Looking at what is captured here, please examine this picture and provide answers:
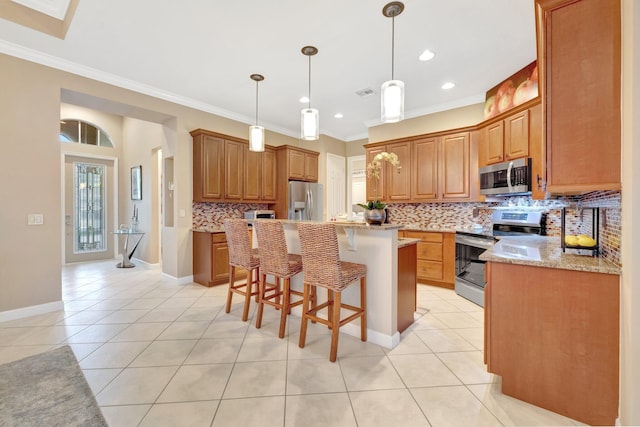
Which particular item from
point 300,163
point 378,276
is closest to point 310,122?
point 378,276

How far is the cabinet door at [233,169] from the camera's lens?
455 centimetres

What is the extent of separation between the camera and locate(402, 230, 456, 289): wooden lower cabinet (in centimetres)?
392

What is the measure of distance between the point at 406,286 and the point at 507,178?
6.37ft

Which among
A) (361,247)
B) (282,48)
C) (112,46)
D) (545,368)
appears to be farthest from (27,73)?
(545,368)

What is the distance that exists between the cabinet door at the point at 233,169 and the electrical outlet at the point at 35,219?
2209 millimetres

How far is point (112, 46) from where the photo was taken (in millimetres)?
2869

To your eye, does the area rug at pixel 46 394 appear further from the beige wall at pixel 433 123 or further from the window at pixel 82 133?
the window at pixel 82 133

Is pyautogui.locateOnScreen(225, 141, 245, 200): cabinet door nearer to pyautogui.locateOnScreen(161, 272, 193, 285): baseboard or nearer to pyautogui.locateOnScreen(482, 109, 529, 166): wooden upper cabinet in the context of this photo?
pyautogui.locateOnScreen(161, 272, 193, 285): baseboard

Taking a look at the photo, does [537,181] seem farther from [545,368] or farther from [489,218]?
[545,368]

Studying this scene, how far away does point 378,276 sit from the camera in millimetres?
2412

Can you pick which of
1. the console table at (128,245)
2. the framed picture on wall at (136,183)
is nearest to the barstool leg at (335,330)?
the console table at (128,245)

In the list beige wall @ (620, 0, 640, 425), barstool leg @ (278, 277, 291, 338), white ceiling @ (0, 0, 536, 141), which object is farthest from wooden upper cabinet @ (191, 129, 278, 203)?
Answer: beige wall @ (620, 0, 640, 425)

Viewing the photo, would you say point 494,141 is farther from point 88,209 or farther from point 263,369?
point 88,209

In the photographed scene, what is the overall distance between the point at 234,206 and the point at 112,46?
2825mm
